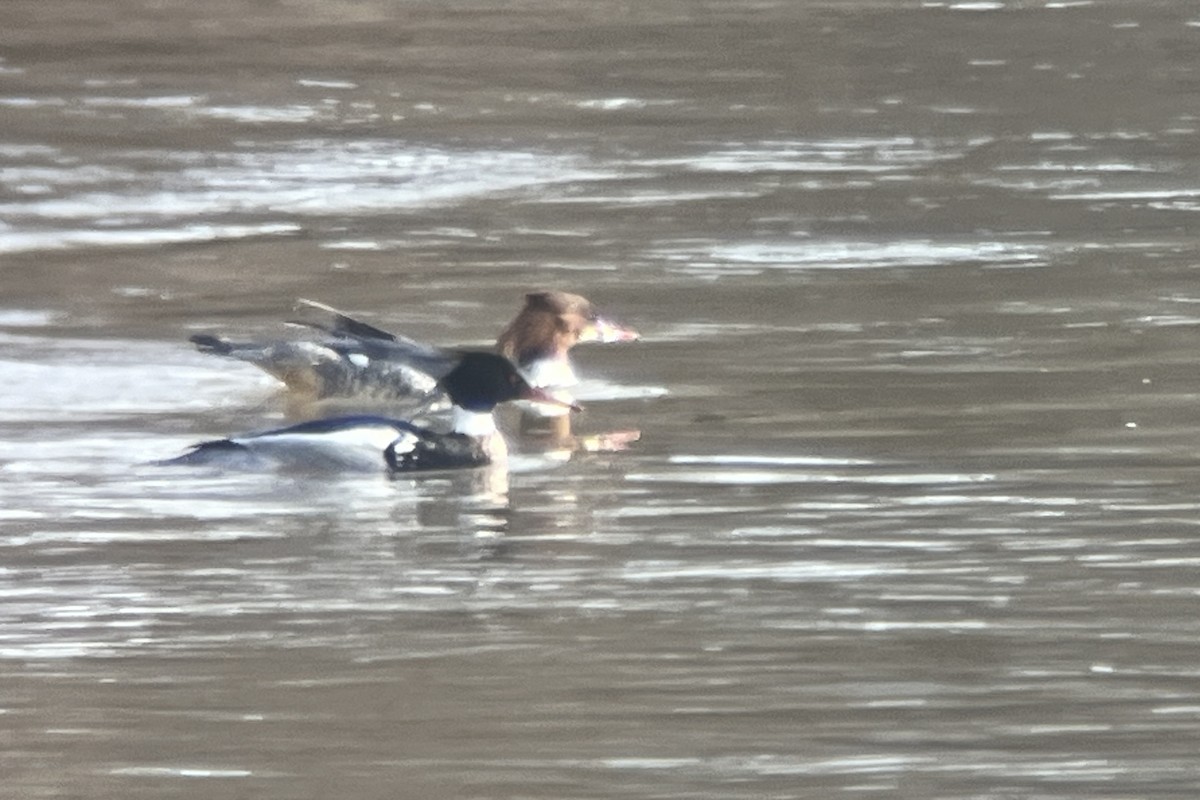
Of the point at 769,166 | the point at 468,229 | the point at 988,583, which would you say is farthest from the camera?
the point at 769,166

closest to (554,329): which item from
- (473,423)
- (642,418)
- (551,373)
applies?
(551,373)

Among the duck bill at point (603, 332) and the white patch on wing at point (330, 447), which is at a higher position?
the duck bill at point (603, 332)

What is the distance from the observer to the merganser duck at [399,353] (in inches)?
388

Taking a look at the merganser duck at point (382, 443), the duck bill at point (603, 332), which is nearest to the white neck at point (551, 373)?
the duck bill at point (603, 332)

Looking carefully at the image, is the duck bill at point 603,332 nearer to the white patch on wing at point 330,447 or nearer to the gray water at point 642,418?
the gray water at point 642,418

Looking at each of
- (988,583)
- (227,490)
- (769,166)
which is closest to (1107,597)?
(988,583)

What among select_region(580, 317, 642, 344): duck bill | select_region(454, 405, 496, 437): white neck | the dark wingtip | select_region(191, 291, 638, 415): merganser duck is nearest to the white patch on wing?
select_region(454, 405, 496, 437): white neck

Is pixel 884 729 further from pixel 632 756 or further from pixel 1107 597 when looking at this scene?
pixel 1107 597

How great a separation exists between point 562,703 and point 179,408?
3.80 m

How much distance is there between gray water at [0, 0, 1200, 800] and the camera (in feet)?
20.1

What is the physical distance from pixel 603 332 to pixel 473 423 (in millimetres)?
1425

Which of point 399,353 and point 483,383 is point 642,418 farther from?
point 399,353

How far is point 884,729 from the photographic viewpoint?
238 inches

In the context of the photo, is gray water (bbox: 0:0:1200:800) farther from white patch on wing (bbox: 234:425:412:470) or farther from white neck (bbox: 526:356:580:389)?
white neck (bbox: 526:356:580:389)
